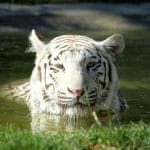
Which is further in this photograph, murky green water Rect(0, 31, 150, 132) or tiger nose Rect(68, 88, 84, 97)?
murky green water Rect(0, 31, 150, 132)

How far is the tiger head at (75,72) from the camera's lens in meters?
7.79

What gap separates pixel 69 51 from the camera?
8250 millimetres

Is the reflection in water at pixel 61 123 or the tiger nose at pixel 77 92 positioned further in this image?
the reflection in water at pixel 61 123

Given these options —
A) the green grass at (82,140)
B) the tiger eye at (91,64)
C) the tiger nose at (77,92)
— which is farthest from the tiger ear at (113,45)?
the green grass at (82,140)

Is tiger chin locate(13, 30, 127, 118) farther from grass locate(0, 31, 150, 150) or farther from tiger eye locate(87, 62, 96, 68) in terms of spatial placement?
grass locate(0, 31, 150, 150)

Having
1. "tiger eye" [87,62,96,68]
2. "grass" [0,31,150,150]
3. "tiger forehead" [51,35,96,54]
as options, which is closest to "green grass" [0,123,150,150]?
"grass" [0,31,150,150]

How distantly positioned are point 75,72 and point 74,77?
0.32 ft

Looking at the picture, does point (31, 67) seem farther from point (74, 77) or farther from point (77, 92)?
point (77, 92)

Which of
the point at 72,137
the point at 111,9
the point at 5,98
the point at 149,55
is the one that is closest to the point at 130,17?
the point at 111,9

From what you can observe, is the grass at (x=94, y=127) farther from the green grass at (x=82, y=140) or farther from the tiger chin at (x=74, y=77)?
the tiger chin at (x=74, y=77)

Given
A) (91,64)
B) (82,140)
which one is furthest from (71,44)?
(82,140)

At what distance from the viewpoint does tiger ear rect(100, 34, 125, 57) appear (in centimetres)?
852

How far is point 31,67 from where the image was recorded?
43.3 ft

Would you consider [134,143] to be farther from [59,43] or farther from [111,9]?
[111,9]
